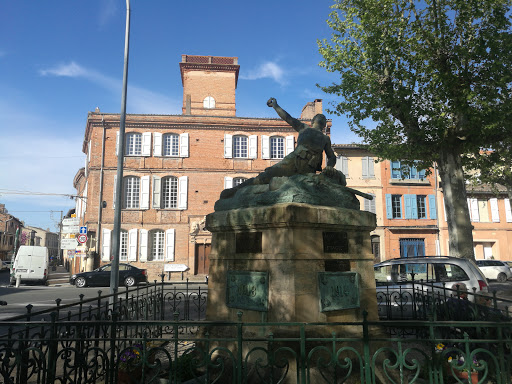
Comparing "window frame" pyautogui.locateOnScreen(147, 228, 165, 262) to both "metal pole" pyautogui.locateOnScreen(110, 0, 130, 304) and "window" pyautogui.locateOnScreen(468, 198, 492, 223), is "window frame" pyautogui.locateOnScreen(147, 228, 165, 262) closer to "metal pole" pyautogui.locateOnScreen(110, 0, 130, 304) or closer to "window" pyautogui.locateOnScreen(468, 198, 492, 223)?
"metal pole" pyautogui.locateOnScreen(110, 0, 130, 304)

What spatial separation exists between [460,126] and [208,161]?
19.4m

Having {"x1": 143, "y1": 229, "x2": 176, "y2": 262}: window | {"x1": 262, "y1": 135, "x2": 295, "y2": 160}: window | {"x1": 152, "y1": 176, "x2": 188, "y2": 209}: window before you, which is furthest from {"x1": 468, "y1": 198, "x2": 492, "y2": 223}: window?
{"x1": 143, "y1": 229, "x2": 176, "y2": 262}: window

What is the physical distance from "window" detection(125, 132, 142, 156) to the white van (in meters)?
9.13

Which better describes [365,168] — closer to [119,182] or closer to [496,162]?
[496,162]

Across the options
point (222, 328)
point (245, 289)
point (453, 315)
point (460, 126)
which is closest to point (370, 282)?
point (245, 289)

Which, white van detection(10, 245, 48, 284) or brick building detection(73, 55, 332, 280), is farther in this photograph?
brick building detection(73, 55, 332, 280)

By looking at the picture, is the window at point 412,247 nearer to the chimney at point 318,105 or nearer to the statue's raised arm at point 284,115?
the chimney at point 318,105

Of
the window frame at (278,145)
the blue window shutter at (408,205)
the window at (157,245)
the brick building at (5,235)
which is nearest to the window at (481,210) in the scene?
the blue window shutter at (408,205)

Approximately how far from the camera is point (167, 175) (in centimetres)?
2891

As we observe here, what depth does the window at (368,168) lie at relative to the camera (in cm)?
3194

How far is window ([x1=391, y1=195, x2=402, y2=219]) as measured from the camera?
103ft

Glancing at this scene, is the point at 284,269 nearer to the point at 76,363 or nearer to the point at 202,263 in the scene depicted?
the point at 76,363

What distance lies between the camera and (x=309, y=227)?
185 inches

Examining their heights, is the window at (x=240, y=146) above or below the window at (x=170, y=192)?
above
